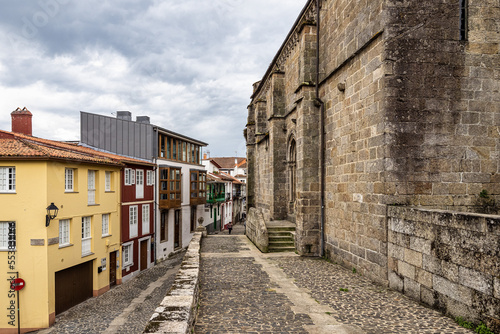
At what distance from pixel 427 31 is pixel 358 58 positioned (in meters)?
1.81

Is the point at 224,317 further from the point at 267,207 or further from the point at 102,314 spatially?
the point at 267,207

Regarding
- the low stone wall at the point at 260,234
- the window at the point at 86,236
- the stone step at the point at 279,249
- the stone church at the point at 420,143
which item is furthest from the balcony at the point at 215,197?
the stone church at the point at 420,143

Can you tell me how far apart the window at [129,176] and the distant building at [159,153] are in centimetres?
292

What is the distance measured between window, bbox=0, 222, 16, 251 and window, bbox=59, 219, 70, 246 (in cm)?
177

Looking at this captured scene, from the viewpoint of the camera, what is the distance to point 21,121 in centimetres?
2105

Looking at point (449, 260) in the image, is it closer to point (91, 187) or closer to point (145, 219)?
point (91, 187)

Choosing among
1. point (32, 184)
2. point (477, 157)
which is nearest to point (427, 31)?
point (477, 157)

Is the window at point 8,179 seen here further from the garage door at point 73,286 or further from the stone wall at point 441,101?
the stone wall at point 441,101

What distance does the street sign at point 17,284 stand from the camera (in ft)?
46.8

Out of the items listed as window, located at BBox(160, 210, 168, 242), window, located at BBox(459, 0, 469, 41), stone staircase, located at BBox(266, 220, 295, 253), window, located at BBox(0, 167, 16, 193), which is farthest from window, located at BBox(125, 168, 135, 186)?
window, located at BBox(459, 0, 469, 41)

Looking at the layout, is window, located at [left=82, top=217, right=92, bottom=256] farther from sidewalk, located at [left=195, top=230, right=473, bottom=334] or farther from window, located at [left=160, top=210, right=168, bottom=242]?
sidewalk, located at [left=195, top=230, right=473, bottom=334]

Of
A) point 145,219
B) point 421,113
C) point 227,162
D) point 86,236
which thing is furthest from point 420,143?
point 227,162

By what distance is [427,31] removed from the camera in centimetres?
773

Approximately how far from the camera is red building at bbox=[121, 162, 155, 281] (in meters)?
21.6
